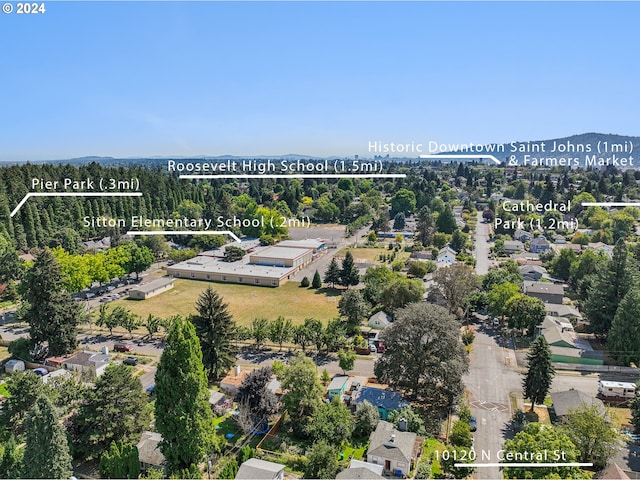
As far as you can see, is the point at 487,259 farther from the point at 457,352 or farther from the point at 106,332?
the point at 106,332

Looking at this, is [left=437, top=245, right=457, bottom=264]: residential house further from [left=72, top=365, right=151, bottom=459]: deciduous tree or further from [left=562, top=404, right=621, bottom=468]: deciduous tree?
[left=72, top=365, right=151, bottom=459]: deciduous tree

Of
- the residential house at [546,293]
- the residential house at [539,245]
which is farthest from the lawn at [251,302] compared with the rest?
the residential house at [539,245]

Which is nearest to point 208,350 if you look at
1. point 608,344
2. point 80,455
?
point 80,455

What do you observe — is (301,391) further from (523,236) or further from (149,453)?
(523,236)

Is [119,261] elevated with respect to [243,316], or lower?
elevated

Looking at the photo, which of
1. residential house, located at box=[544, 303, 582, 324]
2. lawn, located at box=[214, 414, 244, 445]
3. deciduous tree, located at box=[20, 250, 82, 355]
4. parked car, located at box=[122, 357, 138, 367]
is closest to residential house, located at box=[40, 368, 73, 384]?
deciduous tree, located at box=[20, 250, 82, 355]

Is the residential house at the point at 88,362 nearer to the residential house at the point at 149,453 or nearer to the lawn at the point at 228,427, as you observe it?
the residential house at the point at 149,453

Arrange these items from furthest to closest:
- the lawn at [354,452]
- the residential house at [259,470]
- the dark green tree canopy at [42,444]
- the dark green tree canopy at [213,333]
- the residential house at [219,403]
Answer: the dark green tree canopy at [213,333] < the residential house at [219,403] < the lawn at [354,452] < the residential house at [259,470] < the dark green tree canopy at [42,444]
